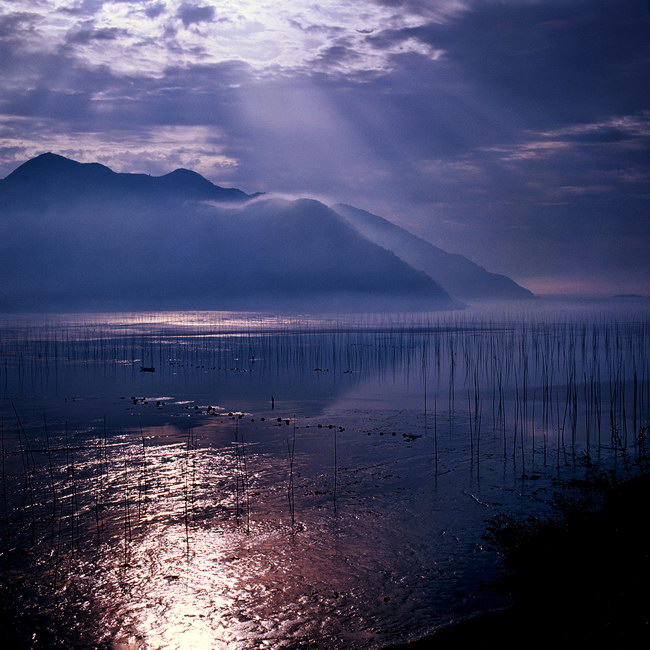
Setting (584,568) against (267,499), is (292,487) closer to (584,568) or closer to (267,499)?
(267,499)

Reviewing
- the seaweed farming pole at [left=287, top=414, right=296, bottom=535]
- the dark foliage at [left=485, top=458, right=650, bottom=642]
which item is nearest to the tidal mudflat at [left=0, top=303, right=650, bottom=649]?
the seaweed farming pole at [left=287, top=414, right=296, bottom=535]

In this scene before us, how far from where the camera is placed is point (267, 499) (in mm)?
13047

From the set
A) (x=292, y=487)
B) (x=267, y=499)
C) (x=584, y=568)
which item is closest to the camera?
(x=584, y=568)

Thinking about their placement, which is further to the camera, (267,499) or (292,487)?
(292,487)

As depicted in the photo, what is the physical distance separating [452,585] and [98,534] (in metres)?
6.11

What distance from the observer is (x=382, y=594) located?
9359mm

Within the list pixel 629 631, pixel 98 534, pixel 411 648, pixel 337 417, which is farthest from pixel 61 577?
pixel 337 417

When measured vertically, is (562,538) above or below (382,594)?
above

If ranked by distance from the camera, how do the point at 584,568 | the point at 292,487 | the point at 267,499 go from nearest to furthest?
the point at 584,568
the point at 267,499
the point at 292,487

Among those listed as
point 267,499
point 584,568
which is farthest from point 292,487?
point 584,568

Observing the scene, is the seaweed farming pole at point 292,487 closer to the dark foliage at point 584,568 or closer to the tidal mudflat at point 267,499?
the tidal mudflat at point 267,499

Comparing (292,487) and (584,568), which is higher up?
(584,568)

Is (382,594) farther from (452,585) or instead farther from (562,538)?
(562,538)

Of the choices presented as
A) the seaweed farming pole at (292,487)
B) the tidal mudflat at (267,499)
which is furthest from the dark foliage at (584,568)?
the seaweed farming pole at (292,487)
